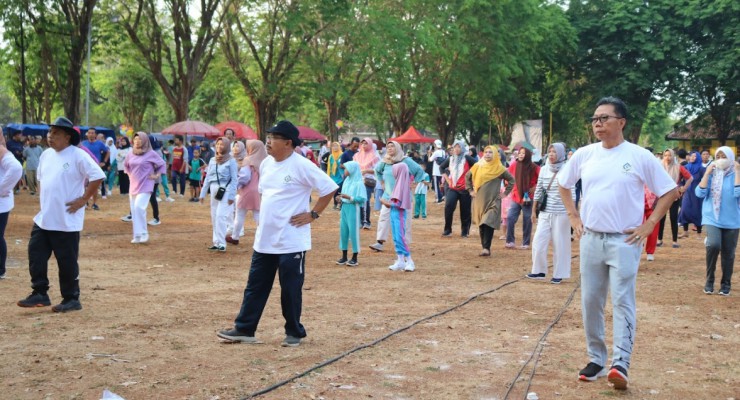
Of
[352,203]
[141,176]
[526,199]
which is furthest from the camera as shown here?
[526,199]

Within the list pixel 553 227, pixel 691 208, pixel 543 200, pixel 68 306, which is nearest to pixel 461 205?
pixel 691 208

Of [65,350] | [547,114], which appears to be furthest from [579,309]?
[547,114]

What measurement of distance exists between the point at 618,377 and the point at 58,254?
5.14 metres

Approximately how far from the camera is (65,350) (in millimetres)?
6758

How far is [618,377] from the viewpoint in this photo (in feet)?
19.1

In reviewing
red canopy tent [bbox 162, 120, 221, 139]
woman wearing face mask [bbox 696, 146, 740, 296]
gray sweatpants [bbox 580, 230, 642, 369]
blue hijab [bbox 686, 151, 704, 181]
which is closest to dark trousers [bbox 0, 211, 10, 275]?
gray sweatpants [bbox 580, 230, 642, 369]

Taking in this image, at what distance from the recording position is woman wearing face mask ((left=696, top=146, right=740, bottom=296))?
10.3 m

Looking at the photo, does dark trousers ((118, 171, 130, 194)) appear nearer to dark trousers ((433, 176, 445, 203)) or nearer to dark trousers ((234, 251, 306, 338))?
dark trousers ((433, 176, 445, 203))

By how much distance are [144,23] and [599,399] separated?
92.4 feet

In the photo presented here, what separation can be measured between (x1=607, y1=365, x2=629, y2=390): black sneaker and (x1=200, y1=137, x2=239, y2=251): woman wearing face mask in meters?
8.66

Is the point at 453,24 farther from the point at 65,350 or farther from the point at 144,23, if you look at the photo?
the point at 65,350

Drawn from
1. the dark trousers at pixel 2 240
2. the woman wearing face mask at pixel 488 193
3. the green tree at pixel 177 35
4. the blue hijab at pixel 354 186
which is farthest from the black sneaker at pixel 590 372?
the green tree at pixel 177 35

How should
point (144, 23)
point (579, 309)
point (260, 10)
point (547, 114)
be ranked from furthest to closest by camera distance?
point (547, 114) < point (260, 10) < point (144, 23) < point (579, 309)

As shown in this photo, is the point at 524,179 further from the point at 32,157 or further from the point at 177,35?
the point at 177,35
